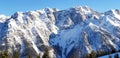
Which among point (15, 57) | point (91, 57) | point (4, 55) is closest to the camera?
point (4, 55)

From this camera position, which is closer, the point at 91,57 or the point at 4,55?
the point at 4,55

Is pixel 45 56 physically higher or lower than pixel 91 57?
lower

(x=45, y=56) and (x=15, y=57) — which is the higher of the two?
(x=15, y=57)

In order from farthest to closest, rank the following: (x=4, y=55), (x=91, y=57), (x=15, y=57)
A: (x=91, y=57), (x=15, y=57), (x=4, y=55)

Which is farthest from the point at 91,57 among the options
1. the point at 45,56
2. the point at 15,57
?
the point at 45,56

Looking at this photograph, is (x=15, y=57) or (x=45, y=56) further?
(x=15, y=57)

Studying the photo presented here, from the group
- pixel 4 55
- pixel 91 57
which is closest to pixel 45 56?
pixel 4 55

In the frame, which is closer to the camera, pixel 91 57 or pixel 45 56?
pixel 45 56

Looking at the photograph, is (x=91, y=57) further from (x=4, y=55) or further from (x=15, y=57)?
(x=4, y=55)
